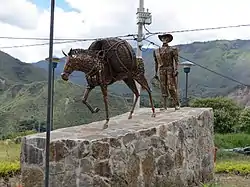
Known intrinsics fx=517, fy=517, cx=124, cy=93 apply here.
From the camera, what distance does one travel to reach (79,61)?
20.6ft

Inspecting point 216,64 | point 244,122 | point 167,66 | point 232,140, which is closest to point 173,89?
point 167,66

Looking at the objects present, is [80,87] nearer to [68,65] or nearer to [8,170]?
[8,170]

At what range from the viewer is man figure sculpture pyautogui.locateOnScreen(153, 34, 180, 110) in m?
7.87

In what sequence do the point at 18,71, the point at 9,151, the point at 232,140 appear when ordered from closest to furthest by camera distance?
the point at 9,151 < the point at 232,140 < the point at 18,71

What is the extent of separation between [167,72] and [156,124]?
157 cm

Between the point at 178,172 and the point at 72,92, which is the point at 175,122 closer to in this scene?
the point at 178,172

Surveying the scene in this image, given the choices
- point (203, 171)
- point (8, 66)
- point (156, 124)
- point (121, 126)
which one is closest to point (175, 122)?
point (156, 124)

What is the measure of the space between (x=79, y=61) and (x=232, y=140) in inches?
394

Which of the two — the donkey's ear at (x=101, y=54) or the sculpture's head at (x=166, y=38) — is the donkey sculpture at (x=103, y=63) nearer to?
the donkey's ear at (x=101, y=54)

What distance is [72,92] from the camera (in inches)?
691

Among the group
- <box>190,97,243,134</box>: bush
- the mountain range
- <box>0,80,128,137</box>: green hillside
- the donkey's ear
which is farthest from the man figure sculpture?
<box>190,97,243,134</box>: bush

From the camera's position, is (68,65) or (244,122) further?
(244,122)

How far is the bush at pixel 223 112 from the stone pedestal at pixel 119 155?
10.2 m

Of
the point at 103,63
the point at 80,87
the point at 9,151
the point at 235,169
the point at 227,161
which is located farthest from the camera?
the point at 80,87
